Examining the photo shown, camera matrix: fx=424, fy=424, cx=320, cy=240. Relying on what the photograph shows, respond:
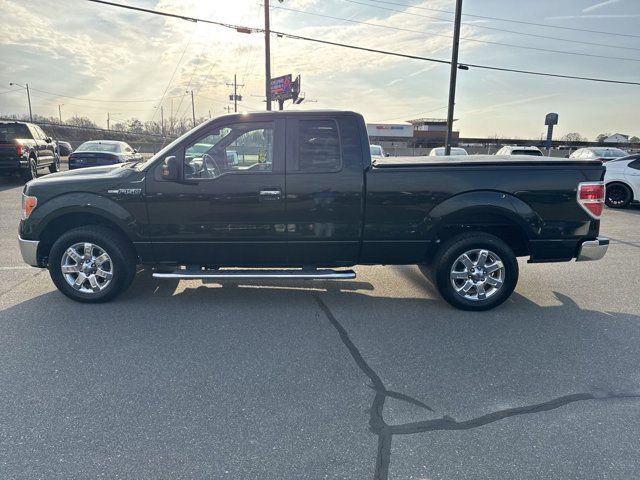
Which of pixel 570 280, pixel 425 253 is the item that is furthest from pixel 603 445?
pixel 570 280

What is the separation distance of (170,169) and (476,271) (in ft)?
11.1

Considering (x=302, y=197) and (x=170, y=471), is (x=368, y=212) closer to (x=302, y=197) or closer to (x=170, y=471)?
(x=302, y=197)

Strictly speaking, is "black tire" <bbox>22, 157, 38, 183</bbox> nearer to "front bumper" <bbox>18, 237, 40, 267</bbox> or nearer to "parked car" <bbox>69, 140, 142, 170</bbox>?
"parked car" <bbox>69, 140, 142, 170</bbox>

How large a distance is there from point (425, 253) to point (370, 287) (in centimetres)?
98

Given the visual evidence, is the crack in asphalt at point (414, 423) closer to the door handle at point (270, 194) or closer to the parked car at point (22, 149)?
the door handle at point (270, 194)

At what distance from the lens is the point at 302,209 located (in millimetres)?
4426

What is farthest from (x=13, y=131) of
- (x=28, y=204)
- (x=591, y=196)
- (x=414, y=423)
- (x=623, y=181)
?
(x=623, y=181)

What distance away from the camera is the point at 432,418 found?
2785 millimetres

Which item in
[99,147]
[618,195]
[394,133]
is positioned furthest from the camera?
[394,133]

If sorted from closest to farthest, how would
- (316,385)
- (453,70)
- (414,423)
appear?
(414,423) → (316,385) → (453,70)

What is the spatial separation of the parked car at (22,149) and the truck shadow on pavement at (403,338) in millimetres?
12039

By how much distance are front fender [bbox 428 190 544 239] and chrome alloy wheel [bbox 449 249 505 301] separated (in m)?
0.42

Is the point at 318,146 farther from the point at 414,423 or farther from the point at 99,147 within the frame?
the point at 99,147

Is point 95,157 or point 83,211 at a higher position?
point 95,157
